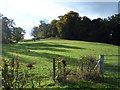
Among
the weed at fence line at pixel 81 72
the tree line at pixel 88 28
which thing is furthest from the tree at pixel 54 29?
the weed at fence line at pixel 81 72

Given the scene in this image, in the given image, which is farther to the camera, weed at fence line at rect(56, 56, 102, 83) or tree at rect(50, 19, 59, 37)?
tree at rect(50, 19, 59, 37)

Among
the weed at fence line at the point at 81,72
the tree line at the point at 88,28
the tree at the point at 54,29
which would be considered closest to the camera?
the weed at fence line at the point at 81,72

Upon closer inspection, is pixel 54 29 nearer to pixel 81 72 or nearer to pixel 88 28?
pixel 88 28

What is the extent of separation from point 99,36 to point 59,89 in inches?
2849

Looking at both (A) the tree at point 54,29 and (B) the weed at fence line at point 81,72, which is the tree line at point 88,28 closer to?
(A) the tree at point 54,29

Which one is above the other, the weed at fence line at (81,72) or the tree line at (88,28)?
the tree line at (88,28)

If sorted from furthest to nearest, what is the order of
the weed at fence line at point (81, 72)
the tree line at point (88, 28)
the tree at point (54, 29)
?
the tree at point (54, 29) → the tree line at point (88, 28) → the weed at fence line at point (81, 72)

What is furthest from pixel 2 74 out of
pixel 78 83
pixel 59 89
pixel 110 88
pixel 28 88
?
pixel 110 88

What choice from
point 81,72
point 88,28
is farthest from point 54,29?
point 81,72

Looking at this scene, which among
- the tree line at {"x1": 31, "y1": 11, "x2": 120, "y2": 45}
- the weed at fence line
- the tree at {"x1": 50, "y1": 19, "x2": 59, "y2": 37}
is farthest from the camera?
the tree at {"x1": 50, "y1": 19, "x2": 59, "y2": 37}

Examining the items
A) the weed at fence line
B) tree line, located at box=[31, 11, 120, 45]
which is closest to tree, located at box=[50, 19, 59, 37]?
tree line, located at box=[31, 11, 120, 45]

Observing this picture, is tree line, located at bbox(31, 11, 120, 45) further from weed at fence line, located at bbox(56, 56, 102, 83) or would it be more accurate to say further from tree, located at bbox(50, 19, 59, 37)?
weed at fence line, located at bbox(56, 56, 102, 83)

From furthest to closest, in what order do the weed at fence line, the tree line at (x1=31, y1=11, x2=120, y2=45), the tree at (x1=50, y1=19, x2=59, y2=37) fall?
1. the tree at (x1=50, y1=19, x2=59, y2=37)
2. the tree line at (x1=31, y1=11, x2=120, y2=45)
3. the weed at fence line

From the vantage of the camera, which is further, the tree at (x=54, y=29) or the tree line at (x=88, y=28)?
the tree at (x=54, y=29)
